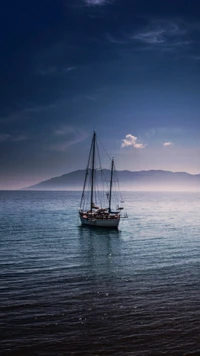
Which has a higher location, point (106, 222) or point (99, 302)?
point (106, 222)

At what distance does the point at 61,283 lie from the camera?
2898cm

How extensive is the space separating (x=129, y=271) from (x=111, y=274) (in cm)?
238

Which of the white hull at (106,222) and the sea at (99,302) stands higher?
the white hull at (106,222)

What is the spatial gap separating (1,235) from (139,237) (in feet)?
85.4

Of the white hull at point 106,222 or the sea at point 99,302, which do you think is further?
the white hull at point 106,222

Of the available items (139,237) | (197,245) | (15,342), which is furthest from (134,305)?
(139,237)

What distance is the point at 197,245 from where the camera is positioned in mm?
52531

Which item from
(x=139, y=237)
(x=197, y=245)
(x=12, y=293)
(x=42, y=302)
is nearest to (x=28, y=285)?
(x=12, y=293)

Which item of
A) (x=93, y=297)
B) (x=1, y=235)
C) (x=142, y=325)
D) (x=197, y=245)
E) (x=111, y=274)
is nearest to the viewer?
(x=142, y=325)

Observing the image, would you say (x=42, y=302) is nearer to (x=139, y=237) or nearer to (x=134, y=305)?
(x=134, y=305)

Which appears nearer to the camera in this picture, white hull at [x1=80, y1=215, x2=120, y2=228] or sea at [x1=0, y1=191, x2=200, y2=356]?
sea at [x1=0, y1=191, x2=200, y2=356]

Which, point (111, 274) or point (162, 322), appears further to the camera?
point (111, 274)

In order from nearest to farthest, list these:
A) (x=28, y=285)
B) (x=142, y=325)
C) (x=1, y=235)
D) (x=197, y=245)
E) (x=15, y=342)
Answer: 1. (x=15, y=342)
2. (x=142, y=325)
3. (x=28, y=285)
4. (x=197, y=245)
5. (x=1, y=235)

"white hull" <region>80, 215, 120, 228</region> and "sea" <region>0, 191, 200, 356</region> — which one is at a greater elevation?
"white hull" <region>80, 215, 120, 228</region>
